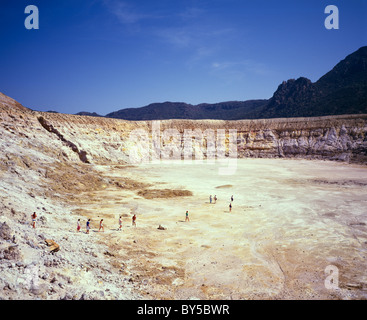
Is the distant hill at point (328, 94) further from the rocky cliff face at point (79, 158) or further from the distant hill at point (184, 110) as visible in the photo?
the distant hill at point (184, 110)

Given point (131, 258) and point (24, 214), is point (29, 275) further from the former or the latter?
point (24, 214)

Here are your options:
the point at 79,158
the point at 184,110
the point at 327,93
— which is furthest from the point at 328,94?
the point at 79,158

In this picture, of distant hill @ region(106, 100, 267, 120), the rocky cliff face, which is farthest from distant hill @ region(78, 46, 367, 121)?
distant hill @ region(106, 100, 267, 120)

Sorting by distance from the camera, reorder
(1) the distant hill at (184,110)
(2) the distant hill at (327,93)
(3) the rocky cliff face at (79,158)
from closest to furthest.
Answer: (3) the rocky cliff face at (79,158) → (2) the distant hill at (327,93) → (1) the distant hill at (184,110)

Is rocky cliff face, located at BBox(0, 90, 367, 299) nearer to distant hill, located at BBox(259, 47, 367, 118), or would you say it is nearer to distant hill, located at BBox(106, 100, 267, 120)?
distant hill, located at BBox(259, 47, 367, 118)

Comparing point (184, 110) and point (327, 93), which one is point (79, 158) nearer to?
point (327, 93)


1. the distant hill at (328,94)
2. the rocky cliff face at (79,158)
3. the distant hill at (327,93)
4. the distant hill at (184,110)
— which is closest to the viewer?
the rocky cliff face at (79,158)

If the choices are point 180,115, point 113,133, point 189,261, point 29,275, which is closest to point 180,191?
point 189,261

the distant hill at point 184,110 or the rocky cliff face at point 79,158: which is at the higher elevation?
the distant hill at point 184,110

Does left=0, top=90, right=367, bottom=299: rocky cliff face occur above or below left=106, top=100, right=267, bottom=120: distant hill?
below

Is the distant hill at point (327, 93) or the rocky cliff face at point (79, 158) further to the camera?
the distant hill at point (327, 93)

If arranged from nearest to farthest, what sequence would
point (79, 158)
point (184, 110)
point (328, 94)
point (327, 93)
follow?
point (79, 158), point (328, 94), point (327, 93), point (184, 110)

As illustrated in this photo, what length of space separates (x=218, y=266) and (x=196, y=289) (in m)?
1.87

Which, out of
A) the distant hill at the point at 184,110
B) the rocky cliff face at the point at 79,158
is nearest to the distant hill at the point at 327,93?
the rocky cliff face at the point at 79,158
